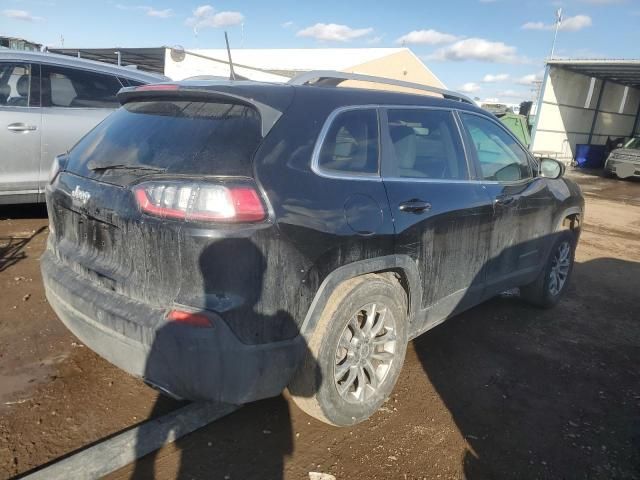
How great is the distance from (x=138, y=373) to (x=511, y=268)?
114 inches

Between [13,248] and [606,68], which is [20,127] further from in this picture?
[606,68]

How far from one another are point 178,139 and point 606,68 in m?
22.1

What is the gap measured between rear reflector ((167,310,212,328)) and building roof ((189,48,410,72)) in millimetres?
27138

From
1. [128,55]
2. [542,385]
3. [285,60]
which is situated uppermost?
[285,60]

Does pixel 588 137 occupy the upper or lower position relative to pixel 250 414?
upper

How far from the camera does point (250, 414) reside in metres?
2.82

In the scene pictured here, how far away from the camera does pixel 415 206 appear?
2836 mm

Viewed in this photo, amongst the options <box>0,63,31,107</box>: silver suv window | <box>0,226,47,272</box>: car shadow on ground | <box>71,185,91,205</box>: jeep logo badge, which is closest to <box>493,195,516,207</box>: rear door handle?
<box>71,185,91,205</box>: jeep logo badge

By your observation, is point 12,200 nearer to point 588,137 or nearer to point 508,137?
point 508,137

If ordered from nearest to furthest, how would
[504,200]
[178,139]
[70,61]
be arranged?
[178,139]
[504,200]
[70,61]

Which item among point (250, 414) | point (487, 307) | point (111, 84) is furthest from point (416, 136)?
point (111, 84)

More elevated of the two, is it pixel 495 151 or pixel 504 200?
pixel 495 151

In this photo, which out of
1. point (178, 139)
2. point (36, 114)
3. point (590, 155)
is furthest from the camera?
point (590, 155)

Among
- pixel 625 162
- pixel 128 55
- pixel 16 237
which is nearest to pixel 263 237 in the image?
pixel 16 237
